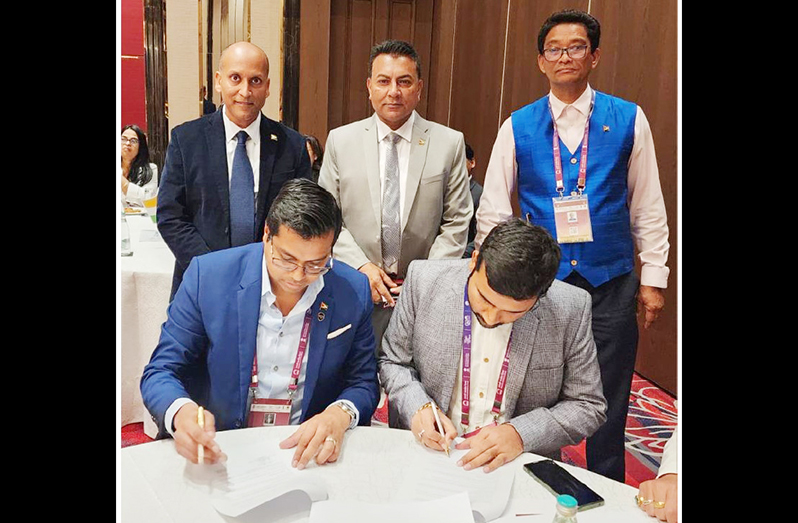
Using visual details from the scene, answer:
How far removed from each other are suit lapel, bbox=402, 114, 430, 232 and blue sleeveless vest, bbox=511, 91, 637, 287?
14.2 inches

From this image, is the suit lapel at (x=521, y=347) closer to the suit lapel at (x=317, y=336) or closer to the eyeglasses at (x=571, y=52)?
the suit lapel at (x=317, y=336)

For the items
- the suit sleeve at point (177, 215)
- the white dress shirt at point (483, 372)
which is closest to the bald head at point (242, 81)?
the suit sleeve at point (177, 215)

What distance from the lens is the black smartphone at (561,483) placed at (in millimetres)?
1252

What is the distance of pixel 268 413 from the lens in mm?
1549

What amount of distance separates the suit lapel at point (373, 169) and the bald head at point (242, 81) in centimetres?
36

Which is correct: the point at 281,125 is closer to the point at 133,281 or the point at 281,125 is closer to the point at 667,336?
the point at 133,281

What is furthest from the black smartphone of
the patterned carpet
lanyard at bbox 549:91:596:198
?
lanyard at bbox 549:91:596:198

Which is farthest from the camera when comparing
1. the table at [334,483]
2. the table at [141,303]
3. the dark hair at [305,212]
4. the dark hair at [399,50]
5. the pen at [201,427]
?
the dark hair at [399,50]
